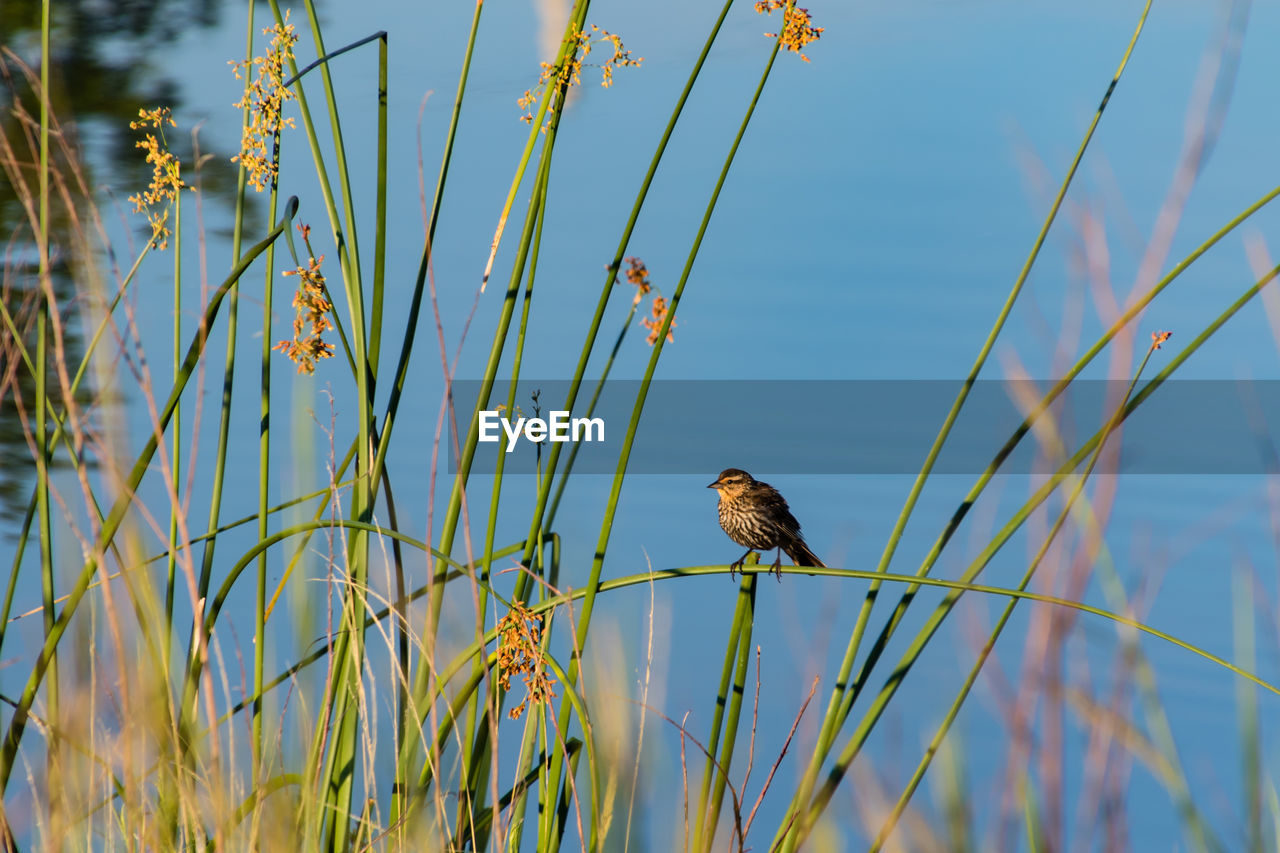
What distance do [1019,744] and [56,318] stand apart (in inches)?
36.9

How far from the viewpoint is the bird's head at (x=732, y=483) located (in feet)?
8.37

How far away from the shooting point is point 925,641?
1205mm

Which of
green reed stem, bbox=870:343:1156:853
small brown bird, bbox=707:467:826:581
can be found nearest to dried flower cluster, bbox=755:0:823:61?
green reed stem, bbox=870:343:1156:853

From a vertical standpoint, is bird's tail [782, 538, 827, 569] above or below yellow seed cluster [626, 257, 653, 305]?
below

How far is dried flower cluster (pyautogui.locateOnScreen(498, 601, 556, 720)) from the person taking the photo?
3.83 feet

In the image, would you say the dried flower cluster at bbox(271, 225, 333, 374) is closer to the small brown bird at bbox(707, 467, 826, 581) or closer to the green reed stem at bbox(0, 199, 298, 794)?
the green reed stem at bbox(0, 199, 298, 794)

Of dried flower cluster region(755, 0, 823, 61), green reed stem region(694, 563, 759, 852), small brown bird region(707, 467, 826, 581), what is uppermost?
dried flower cluster region(755, 0, 823, 61)

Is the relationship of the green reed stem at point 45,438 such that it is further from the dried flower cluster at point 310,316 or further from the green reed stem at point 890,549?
the green reed stem at point 890,549

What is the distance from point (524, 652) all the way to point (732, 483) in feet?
4.63

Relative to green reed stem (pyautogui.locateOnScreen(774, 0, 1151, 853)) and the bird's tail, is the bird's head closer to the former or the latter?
the bird's tail

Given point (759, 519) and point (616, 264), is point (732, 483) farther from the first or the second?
point (616, 264)

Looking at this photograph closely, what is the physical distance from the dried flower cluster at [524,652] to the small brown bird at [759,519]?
3.90ft

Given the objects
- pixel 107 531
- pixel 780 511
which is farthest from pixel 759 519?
pixel 107 531

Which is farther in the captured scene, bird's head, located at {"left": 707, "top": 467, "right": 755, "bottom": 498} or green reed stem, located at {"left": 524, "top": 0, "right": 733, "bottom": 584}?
bird's head, located at {"left": 707, "top": 467, "right": 755, "bottom": 498}
